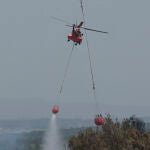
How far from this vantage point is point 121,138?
62.0 meters

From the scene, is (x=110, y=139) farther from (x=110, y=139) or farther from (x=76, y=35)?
(x=76, y=35)

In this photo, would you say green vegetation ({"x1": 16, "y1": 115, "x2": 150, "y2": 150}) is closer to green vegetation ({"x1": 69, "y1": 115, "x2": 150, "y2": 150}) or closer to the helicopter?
green vegetation ({"x1": 69, "y1": 115, "x2": 150, "y2": 150})

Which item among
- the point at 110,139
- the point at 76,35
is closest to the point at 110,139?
the point at 110,139

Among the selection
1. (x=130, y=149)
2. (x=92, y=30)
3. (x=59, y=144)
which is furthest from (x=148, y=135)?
(x=59, y=144)

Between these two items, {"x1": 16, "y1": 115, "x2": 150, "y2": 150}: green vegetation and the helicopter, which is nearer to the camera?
the helicopter

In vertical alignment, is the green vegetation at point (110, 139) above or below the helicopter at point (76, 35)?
below

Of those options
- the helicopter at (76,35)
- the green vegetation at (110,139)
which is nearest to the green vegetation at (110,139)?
the green vegetation at (110,139)

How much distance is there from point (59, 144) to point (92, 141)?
59946 millimetres

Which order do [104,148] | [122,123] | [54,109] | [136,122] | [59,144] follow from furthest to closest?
[59,144] → [136,122] → [122,123] → [104,148] → [54,109]

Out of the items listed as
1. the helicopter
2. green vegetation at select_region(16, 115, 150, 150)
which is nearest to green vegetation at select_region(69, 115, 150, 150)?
green vegetation at select_region(16, 115, 150, 150)

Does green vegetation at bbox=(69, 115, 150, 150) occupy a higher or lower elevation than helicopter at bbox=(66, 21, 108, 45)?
lower

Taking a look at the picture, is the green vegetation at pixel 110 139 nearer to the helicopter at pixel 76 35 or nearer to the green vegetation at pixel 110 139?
the green vegetation at pixel 110 139

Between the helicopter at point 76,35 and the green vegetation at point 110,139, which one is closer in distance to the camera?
the helicopter at point 76,35

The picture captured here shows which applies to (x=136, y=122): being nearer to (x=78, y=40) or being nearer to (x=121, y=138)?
(x=121, y=138)
